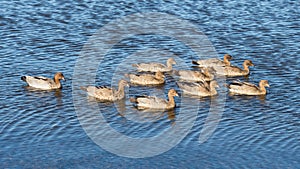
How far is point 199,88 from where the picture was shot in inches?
875

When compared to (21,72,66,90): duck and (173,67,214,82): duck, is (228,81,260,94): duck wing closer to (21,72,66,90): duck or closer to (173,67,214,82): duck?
(173,67,214,82): duck

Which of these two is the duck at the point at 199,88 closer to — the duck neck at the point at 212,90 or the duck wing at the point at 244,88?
the duck neck at the point at 212,90

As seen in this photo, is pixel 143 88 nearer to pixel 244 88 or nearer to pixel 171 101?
pixel 171 101

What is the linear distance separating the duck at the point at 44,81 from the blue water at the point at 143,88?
1.01 ft

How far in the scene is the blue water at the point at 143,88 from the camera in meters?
17.4

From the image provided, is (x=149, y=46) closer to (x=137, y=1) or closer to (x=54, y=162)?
(x=137, y=1)

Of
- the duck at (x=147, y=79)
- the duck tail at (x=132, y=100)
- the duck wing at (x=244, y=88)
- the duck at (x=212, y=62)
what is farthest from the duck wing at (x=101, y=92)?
the duck at (x=212, y=62)

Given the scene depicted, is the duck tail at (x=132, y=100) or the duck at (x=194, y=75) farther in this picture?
the duck at (x=194, y=75)

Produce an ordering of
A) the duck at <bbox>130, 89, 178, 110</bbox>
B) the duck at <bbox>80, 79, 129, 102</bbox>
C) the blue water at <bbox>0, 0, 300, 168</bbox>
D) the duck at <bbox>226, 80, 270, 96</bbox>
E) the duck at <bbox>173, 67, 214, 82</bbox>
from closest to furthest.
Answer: the blue water at <bbox>0, 0, 300, 168</bbox> → the duck at <bbox>130, 89, 178, 110</bbox> → the duck at <bbox>80, 79, 129, 102</bbox> → the duck at <bbox>226, 80, 270, 96</bbox> → the duck at <bbox>173, 67, 214, 82</bbox>

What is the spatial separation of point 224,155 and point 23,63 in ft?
34.0

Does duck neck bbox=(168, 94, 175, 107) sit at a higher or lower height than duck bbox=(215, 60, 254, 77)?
higher

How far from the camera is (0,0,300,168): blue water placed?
17.4 m

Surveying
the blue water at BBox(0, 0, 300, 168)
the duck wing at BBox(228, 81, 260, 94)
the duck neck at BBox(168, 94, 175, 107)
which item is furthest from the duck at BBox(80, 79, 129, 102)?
the duck wing at BBox(228, 81, 260, 94)

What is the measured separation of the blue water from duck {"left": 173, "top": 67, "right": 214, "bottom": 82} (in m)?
0.46
